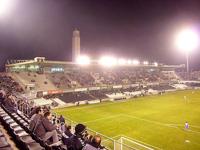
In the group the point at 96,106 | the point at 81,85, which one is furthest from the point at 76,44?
the point at 96,106

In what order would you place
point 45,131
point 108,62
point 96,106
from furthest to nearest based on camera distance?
point 108,62, point 96,106, point 45,131

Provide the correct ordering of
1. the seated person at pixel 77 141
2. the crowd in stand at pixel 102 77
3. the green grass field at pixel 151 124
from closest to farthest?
the seated person at pixel 77 141 < the green grass field at pixel 151 124 < the crowd in stand at pixel 102 77

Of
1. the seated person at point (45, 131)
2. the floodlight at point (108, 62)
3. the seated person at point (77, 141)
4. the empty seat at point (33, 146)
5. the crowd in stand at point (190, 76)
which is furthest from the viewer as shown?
the crowd in stand at point (190, 76)

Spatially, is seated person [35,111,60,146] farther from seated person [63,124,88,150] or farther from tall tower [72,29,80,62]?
tall tower [72,29,80,62]

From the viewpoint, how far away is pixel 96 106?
47719 millimetres

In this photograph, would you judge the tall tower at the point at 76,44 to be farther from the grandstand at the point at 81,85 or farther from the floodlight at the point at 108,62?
the grandstand at the point at 81,85

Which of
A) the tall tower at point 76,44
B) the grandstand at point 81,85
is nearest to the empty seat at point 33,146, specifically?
the grandstand at point 81,85

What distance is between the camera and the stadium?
318 inches

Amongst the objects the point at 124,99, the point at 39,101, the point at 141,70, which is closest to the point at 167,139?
the point at 39,101

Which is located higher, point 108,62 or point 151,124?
point 108,62

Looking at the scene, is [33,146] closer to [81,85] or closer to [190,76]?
[81,85]

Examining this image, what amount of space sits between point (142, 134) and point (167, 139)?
3149 millimetres

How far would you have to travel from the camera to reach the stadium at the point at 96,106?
8073 millimetres

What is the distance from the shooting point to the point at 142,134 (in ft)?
86.7
